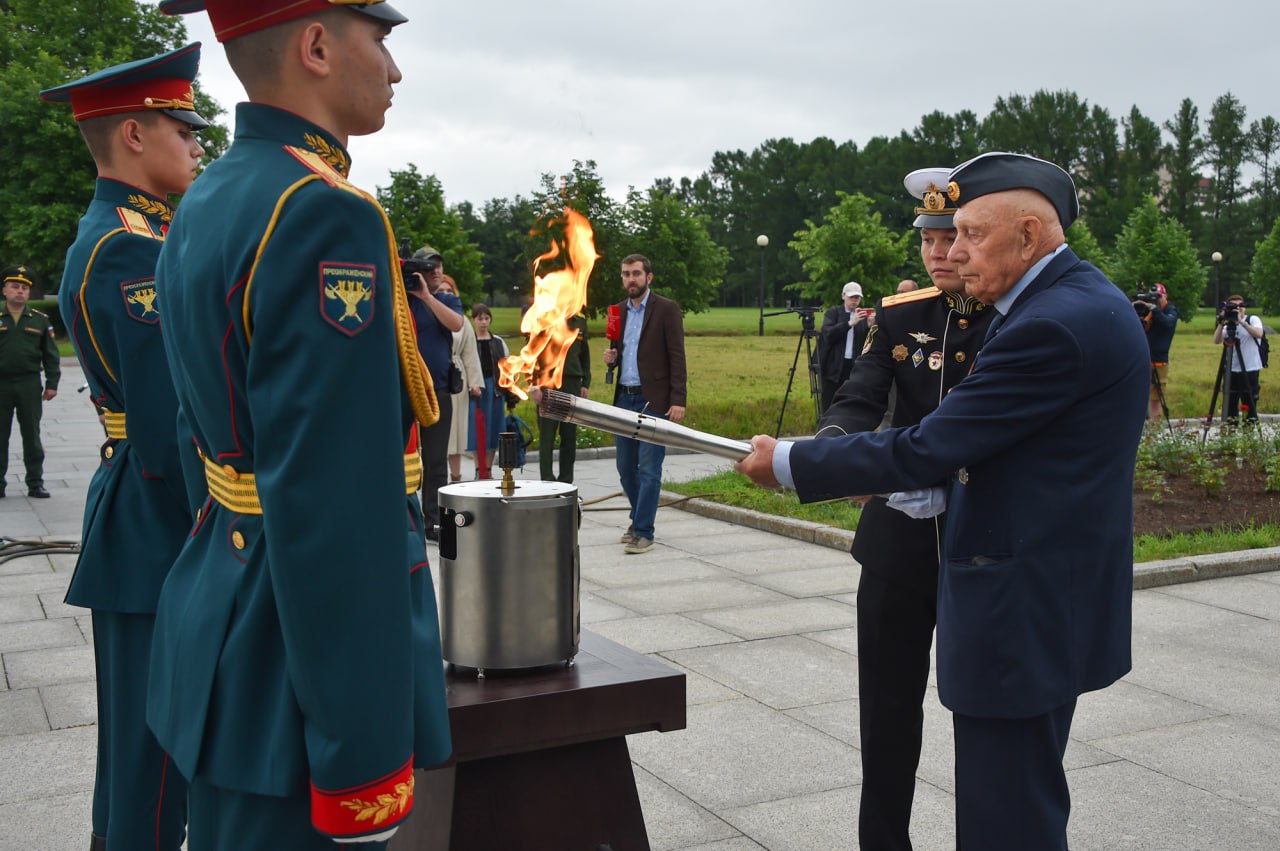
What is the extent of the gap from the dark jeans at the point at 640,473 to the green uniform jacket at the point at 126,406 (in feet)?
17.9

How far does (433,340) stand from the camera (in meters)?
9.32

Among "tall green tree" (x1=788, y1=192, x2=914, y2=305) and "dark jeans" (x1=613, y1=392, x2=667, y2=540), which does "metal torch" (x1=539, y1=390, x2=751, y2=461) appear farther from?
"tall green tree" (x1=788, y1=192, x2=914, y2=305)

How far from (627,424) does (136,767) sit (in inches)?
59.8

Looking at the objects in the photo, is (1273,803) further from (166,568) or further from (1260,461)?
(1260,461)

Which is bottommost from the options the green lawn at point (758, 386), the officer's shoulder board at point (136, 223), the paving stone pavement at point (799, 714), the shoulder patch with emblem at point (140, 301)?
the paving stone pavement at point (799, 714)

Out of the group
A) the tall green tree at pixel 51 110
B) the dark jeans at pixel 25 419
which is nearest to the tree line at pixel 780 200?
the tall green tree at pixel 51 110

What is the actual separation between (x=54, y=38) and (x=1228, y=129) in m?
94.2

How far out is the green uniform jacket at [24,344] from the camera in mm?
11961

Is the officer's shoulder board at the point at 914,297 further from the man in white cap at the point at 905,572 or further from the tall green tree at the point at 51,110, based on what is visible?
the tall green tree at the point at 51,110

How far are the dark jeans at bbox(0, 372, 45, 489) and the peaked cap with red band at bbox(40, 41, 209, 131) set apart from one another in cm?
988

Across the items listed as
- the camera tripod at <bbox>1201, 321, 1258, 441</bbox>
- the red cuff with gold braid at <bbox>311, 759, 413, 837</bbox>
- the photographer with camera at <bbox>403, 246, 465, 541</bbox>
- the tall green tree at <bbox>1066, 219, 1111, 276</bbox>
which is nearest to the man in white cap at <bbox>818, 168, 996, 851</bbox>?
the red cuff with gold braid at <bbox>311, 759, 413, 837</bbox>

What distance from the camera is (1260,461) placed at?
431 inches

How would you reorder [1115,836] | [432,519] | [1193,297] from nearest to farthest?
1. [1115,836]
2. [432,519]
3. [1193,297]

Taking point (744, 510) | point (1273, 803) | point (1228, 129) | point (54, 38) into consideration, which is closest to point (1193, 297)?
point (1228, 129)
